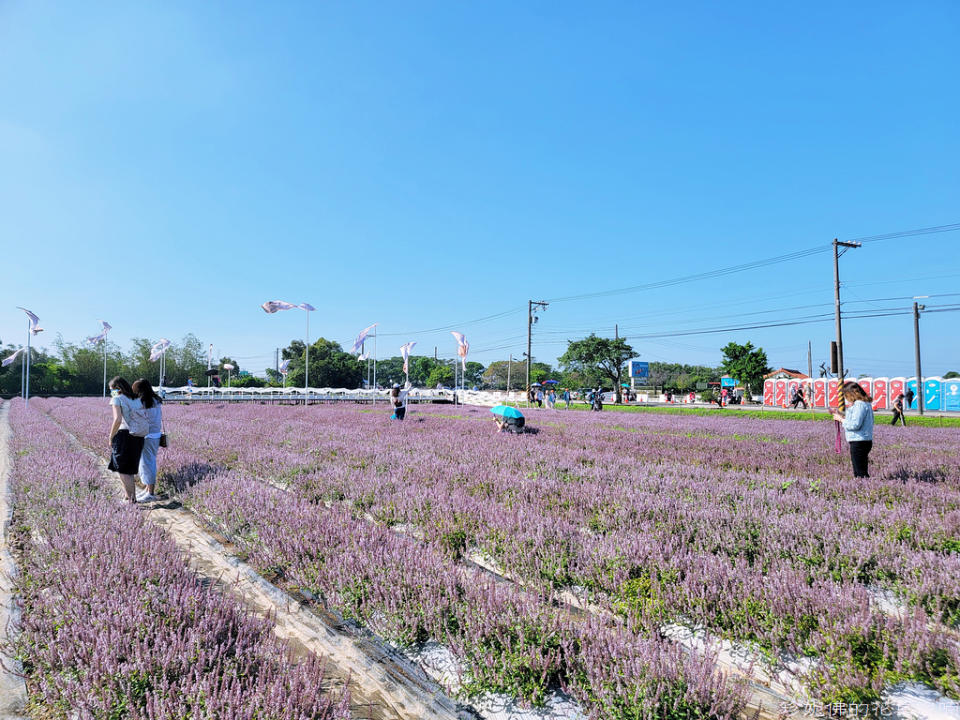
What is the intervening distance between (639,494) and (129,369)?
68.5m

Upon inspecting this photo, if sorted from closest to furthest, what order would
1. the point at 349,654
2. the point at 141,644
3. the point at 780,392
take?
1. the point at 141,644
2. the point at 349,654
3. the point at 780,392

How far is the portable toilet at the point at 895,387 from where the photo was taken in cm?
3272

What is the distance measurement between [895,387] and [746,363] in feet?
72.0

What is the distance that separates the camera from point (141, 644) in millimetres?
2086

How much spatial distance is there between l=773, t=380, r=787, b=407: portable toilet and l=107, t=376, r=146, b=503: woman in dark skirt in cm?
4699

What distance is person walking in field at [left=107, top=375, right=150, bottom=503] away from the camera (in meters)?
5.54

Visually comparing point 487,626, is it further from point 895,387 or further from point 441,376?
point 441,376

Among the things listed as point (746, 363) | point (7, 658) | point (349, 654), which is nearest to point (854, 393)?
point (349, 654)

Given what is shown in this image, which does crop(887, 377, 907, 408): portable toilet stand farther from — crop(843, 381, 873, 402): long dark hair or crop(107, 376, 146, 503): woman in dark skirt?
crop(107, 376, 146, 503): woman in dark skirt

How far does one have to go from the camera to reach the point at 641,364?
60.0 m

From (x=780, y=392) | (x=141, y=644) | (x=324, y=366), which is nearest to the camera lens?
(x=141, y=644)

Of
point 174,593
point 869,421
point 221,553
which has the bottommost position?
point 221,553

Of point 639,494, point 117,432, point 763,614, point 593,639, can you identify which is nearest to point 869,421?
point 639,494

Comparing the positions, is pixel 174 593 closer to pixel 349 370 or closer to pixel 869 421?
pixel 869 421
